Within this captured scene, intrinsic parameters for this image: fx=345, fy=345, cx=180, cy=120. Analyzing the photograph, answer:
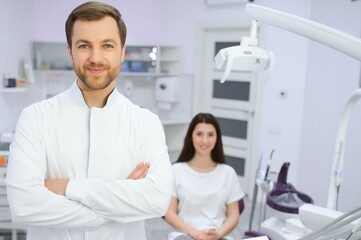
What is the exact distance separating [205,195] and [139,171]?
0.95 m

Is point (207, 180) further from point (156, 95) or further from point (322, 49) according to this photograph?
point (156, 95)

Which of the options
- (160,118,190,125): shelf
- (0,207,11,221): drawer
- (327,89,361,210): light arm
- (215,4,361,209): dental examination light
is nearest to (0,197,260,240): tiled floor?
(0,207,11,221): drawer

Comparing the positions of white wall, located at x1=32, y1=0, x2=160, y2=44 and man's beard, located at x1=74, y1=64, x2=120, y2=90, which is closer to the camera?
man's beard, located at x1=74, y1=64, x2=120, y2=90

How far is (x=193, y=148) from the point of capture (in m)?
2.24

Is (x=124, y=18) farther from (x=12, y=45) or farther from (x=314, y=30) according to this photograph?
(x=314, y=30)

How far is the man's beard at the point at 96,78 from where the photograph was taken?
113 cm

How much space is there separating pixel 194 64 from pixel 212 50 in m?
0.30

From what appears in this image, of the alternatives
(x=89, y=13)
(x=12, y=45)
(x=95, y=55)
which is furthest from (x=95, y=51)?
(x=12, y=45)

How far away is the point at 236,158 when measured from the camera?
14.9 feet

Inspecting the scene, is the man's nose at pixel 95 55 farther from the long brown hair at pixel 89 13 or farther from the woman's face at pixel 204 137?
the woman's face at pixel 204 137

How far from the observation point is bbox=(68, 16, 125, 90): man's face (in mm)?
1120

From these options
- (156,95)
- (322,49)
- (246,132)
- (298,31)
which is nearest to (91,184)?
(298,31)

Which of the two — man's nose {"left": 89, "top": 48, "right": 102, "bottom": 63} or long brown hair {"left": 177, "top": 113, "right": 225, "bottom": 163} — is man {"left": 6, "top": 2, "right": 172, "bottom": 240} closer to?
man's nose {"left": 89, "top": 48, "right": 102, "bottom": 63}

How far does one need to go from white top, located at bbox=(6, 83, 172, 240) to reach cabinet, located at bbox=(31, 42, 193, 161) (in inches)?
127
